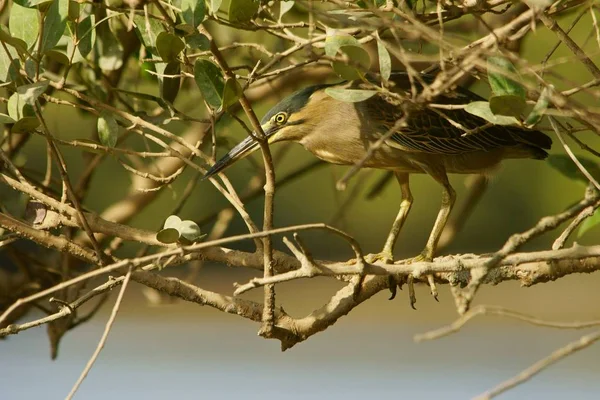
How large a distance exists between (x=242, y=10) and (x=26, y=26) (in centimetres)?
38

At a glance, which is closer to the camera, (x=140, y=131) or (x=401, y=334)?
(x=140, y=131)

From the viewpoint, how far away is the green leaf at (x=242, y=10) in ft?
5.14

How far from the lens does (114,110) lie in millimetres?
1792

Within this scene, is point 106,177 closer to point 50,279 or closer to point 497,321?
point 50,279

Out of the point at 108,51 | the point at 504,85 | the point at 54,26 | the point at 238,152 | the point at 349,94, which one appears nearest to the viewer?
the point at 504,85

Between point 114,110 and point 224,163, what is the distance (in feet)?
1.26

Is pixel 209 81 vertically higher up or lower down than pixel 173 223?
higher up

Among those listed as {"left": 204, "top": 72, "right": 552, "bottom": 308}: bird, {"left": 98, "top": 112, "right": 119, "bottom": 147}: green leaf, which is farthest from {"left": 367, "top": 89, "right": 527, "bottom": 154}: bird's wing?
{"left": 98, "top": 112, "right": 119, "bottom": 147}: green leaf

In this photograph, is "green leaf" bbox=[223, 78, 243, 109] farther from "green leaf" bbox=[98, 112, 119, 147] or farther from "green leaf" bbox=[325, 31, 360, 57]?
"green leaf" bbox=[98, 112, 119, 147]

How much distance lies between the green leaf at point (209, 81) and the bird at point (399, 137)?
0.74 m

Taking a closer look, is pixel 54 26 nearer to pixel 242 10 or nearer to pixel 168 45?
pixel 168 45

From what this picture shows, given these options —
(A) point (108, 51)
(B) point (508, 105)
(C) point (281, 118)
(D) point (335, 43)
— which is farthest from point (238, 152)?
(B) point (508, 105)

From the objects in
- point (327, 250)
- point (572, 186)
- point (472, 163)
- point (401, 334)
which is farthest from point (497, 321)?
point (472, 163)

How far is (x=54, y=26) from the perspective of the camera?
1.60 metres
